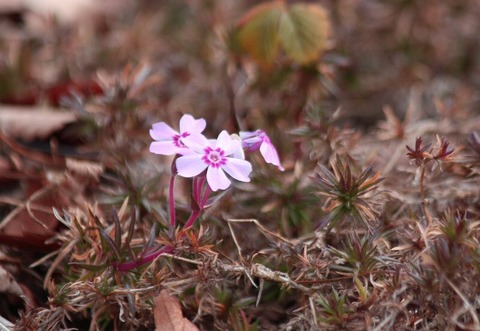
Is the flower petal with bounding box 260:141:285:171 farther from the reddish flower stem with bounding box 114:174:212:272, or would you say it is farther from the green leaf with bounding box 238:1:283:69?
the green leaf with bounding box 238:1:283:69

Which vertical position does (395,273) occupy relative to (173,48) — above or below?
above

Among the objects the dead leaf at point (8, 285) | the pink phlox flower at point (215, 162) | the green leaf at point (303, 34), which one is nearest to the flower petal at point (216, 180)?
the pink phlox flower at point (215, 162)

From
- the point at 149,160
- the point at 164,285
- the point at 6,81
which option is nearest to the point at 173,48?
the point at 6,81

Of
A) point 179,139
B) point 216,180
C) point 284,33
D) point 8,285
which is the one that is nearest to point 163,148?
point 179,139

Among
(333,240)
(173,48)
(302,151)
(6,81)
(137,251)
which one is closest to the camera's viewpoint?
(137,251)

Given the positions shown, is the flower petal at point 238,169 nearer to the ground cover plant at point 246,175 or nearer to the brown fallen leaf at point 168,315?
the ground cover plant at point 246,175

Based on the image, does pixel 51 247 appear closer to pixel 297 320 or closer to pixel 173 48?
pixel 297 320

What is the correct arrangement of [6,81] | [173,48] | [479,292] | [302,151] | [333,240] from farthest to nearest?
[173,48]
[6,81]
[302,151]
[333,240]
[479,292]
